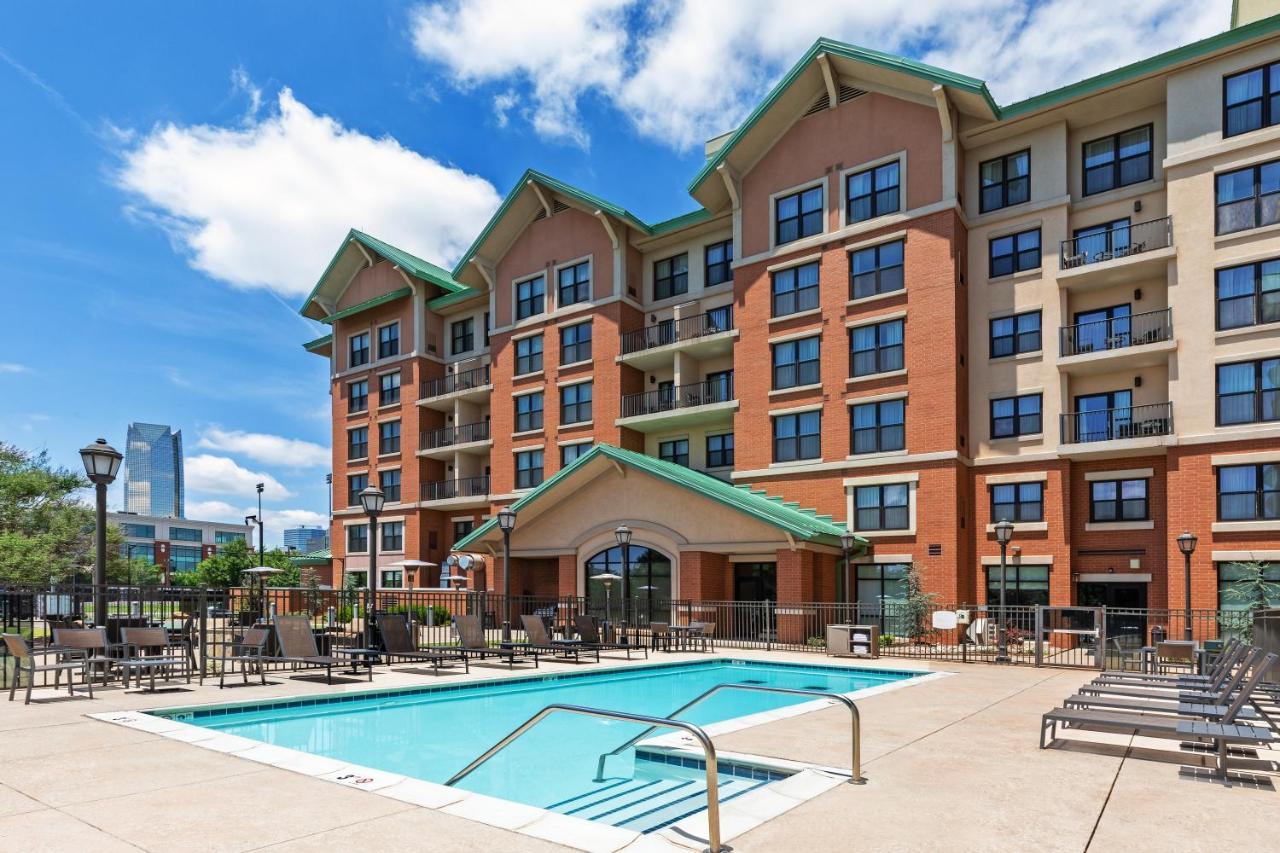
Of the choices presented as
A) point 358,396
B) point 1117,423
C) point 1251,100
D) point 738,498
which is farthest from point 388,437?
point 1251,100

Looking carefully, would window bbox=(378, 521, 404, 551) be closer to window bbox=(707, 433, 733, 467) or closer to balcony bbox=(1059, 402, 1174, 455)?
window bbox=(707, 433, 733, 467)

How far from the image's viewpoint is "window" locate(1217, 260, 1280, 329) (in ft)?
82.7

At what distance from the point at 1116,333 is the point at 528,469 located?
26.7 meters

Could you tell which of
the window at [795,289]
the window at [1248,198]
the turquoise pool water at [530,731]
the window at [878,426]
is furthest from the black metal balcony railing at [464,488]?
the window at [1248,198]

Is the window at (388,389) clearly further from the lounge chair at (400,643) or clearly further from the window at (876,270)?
the lounge chair at (400,643)

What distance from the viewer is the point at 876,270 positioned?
31.6 metres

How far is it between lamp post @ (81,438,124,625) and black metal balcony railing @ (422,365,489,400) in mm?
30456

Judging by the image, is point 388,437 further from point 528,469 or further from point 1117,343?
point 1117,343

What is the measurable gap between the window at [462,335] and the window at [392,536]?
1046cm

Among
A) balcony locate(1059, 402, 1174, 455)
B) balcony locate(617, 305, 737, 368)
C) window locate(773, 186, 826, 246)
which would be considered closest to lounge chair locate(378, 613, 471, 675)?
balcony locate(617, 305, 737, 368)

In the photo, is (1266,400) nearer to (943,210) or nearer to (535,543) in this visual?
(943,210)

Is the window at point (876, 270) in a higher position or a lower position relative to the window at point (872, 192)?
lower

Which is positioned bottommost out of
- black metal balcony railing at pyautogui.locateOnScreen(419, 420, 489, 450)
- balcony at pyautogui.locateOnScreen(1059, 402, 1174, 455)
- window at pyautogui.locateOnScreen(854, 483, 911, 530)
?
window at pyautogui.locateOnScreen(854, 483, 911, 530)

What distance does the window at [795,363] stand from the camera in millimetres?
32969
